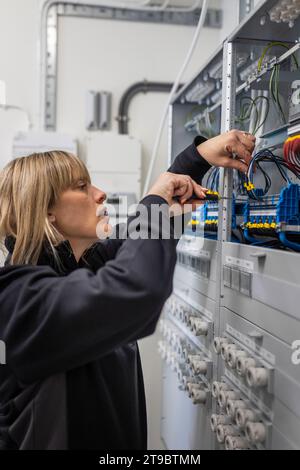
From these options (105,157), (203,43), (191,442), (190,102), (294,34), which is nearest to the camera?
(294,34)

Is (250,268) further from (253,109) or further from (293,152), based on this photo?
(253,109)

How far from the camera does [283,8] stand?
1.09 m

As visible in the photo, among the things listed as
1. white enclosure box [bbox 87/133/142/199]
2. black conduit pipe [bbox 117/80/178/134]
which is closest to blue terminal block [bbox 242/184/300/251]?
white enclosure box [bbox 87/133/142/199]

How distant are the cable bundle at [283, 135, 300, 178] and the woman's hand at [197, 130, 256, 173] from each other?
13cm

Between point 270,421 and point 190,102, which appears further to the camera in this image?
point 190,102

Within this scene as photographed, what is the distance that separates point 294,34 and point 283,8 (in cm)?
14

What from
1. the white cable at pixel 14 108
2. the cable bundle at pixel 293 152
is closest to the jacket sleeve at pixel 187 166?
the cable bundle at pixel 293 152

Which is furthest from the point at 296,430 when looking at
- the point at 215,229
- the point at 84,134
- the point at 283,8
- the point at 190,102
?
the point at 84,134

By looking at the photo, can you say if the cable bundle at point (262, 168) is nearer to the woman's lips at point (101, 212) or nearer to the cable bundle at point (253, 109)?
the cable bundle at point (253, 109)

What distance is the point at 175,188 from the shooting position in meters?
0.98

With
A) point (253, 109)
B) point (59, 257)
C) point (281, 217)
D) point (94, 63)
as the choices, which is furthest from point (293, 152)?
point (94, 63)

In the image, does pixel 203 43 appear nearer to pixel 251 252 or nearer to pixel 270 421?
pixel 251 252

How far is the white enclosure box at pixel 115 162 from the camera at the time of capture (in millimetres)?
2305

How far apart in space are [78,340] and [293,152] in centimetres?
68
